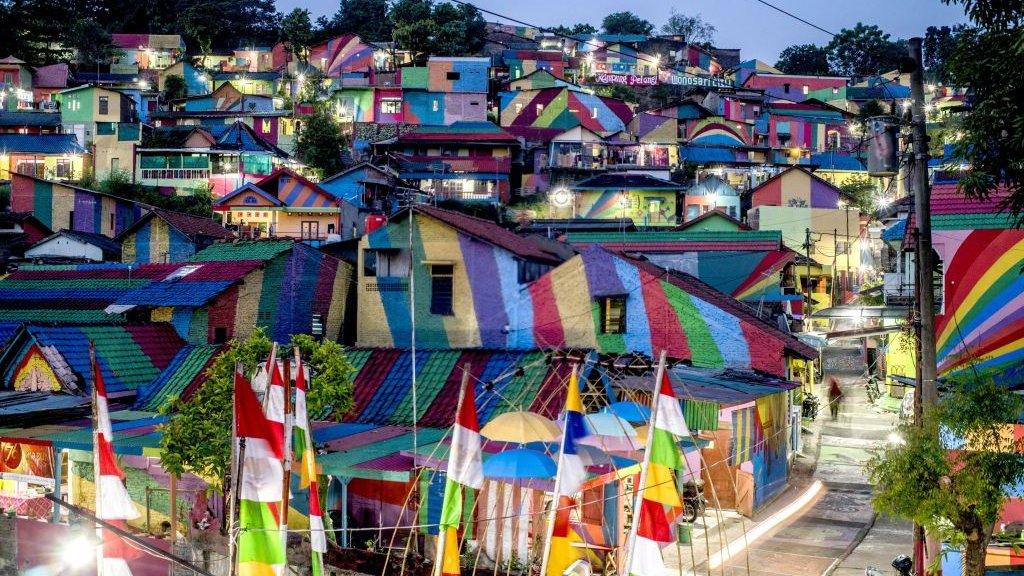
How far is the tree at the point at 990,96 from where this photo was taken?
14.0m

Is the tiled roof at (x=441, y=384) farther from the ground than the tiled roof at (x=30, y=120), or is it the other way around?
the tiled roof at (x=30, y=120)

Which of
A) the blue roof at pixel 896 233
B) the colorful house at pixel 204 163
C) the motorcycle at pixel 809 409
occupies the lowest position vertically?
the motorcycle at pixel 809 409

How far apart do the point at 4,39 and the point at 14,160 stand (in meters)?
22.8

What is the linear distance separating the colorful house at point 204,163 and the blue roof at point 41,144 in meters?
4.36

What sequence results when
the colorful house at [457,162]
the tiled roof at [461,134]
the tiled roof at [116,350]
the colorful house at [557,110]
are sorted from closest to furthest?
the tiled roof at [116,350] → the colorful house at [457,162] → the tiled roof at [461,134] → the colorful house at [557,110]

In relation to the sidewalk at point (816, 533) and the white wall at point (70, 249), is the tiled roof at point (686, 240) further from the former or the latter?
the white wall at point (70, 249)

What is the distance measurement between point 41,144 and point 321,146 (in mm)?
17743

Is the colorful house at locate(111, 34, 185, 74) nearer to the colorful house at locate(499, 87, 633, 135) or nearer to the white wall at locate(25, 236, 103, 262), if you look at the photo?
the colorful house at locate(499, 87, 633, 135)

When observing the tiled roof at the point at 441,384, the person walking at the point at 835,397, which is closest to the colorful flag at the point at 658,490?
the tiled roof at the point at 441,384

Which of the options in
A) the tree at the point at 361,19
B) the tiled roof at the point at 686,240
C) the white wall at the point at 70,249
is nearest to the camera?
the tiled roof at the point at 686,240

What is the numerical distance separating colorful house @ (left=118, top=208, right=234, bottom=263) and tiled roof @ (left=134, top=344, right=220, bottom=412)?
15.0m

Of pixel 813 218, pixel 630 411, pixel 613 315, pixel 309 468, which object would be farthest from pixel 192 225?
pixel 813 218

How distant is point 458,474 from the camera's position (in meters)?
12.0

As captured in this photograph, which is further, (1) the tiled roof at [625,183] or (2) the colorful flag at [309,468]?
(1) the tiled roof at [625,183]
